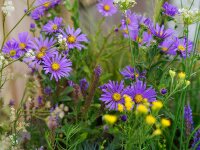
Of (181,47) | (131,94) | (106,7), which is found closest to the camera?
(131,94)

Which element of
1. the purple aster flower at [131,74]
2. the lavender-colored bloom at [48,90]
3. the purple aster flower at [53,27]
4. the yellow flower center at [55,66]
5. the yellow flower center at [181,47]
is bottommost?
the lavender-colored bloom at [48,90]

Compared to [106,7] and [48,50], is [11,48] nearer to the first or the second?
[48,50]

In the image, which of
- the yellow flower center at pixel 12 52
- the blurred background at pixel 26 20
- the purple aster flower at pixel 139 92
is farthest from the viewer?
the blurred background at pixel 26 20

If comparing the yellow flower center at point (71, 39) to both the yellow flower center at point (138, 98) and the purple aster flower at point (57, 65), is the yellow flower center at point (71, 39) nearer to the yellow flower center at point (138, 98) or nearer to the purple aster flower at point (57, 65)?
the purple aster flower at point (57, 65)

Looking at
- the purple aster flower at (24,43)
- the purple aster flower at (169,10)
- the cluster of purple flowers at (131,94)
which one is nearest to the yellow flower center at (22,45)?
the purple aster flower at (24,43)

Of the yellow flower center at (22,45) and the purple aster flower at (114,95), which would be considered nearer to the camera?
the purple aster flower at (114,95)

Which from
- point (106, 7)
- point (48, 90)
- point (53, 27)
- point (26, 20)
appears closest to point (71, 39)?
point (53, 27)
